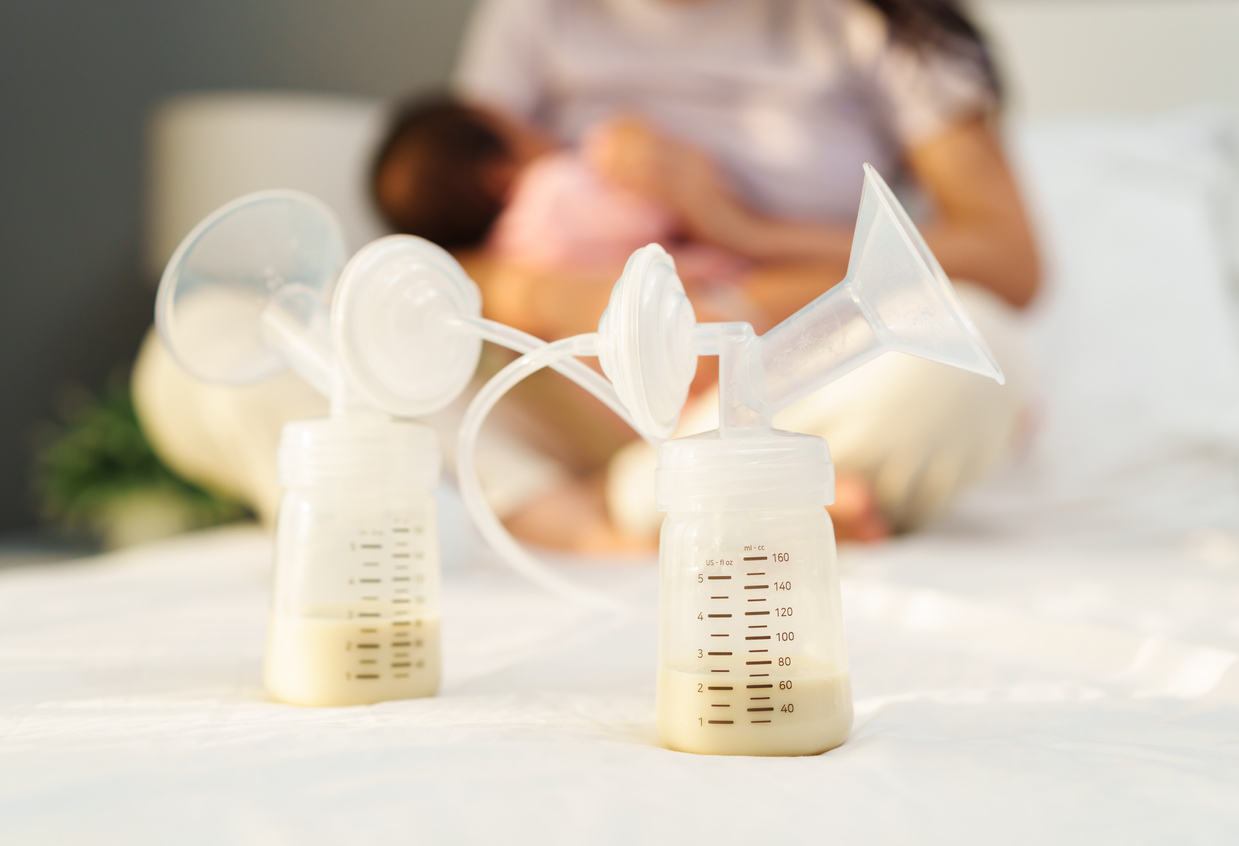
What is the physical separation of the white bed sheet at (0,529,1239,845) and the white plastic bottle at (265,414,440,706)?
0.02 meters

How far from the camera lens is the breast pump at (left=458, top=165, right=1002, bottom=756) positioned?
0.35 metres

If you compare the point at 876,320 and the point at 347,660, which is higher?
the point at 876,320

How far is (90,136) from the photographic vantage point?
1.80 metres

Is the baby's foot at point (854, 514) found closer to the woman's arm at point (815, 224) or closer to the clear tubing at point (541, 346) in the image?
the woman's arm at point (815, 224)

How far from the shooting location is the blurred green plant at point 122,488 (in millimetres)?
1477

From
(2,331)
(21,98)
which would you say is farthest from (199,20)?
(2,331)

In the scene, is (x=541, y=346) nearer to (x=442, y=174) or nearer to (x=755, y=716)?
(x=755, y=716)

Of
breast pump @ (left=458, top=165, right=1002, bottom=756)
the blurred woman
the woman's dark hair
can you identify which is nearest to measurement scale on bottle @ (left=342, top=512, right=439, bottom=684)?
breast pump @ (left=458, top=165, right=1002, bottom=756)

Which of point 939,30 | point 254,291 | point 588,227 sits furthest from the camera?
point 939,30

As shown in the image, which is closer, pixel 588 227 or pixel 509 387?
pixel 509 387

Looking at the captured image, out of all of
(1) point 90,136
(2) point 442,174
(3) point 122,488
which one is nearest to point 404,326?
(2) point 442,174

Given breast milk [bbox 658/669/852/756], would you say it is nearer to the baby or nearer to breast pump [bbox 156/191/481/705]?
breast pump [bbox 156/191/481/705]

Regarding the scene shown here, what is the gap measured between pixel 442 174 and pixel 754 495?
96 centimetres

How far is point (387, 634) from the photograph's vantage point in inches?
17.2
